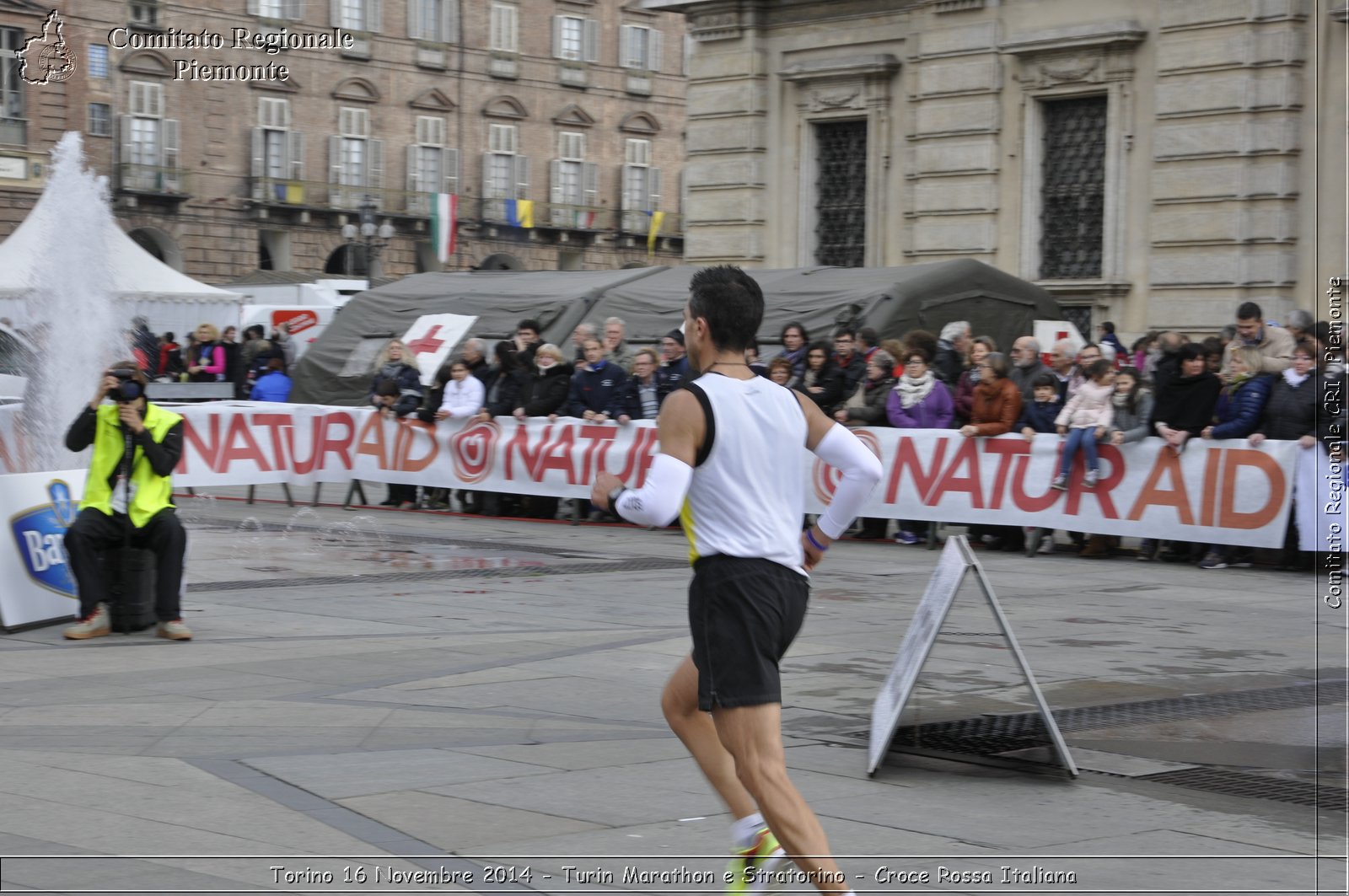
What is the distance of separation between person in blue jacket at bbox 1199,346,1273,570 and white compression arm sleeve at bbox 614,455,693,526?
10885 millimetres

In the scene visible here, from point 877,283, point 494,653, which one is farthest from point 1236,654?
point 877,283

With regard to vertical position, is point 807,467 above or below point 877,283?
below

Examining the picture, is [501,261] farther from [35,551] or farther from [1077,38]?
[35,551]

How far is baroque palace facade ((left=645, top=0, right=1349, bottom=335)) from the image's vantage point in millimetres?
22703

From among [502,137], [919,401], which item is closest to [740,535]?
[919,401]

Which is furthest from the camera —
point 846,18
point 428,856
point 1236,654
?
point 846,18

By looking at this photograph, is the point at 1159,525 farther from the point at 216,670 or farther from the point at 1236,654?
the point at 216,670

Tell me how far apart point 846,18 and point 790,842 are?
24319 mm

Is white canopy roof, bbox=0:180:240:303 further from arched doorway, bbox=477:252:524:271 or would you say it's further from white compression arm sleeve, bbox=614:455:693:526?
arched doorway, bbox=477:252:524:271

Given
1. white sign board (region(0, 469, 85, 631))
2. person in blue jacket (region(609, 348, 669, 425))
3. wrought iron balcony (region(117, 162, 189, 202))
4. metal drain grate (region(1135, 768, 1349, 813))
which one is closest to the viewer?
metal drain grate (region(1135, 768, 1349, 813))

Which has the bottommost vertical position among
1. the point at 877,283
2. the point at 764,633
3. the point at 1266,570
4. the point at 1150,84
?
the point at 1266,570

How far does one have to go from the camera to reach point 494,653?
1008 cm

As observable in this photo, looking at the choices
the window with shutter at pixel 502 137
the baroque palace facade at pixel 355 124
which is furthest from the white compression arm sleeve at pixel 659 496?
the window with shutter at pixel 502 137

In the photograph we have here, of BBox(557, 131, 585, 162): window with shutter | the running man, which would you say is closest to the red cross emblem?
the running man
